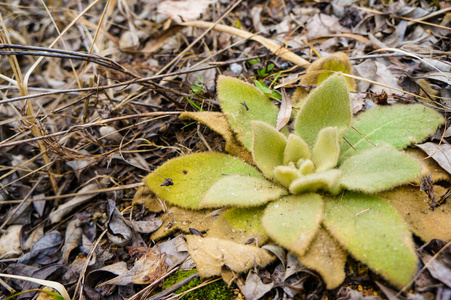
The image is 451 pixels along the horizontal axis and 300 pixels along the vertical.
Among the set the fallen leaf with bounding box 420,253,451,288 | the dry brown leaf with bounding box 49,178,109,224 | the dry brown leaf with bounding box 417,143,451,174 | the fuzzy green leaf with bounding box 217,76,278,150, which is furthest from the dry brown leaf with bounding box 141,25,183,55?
the fallen leaf with bounding box 420,253,451,288

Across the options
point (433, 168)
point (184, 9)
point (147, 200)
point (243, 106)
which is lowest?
point (147, 200)

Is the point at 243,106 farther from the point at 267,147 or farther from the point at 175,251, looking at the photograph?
the point at 175,251

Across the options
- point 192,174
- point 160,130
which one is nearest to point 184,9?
point 160,130

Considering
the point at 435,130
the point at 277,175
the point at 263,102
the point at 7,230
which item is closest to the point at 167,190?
the point at 277,175

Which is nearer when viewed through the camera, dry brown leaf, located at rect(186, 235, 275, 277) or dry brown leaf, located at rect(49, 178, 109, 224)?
dry brown leaf, located at rect(186, 235, 275, 277)

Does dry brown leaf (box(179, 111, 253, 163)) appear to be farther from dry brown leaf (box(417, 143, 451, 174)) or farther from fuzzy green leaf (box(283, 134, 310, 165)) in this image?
dry brown leaf (box(417, 143, 451, 174))
